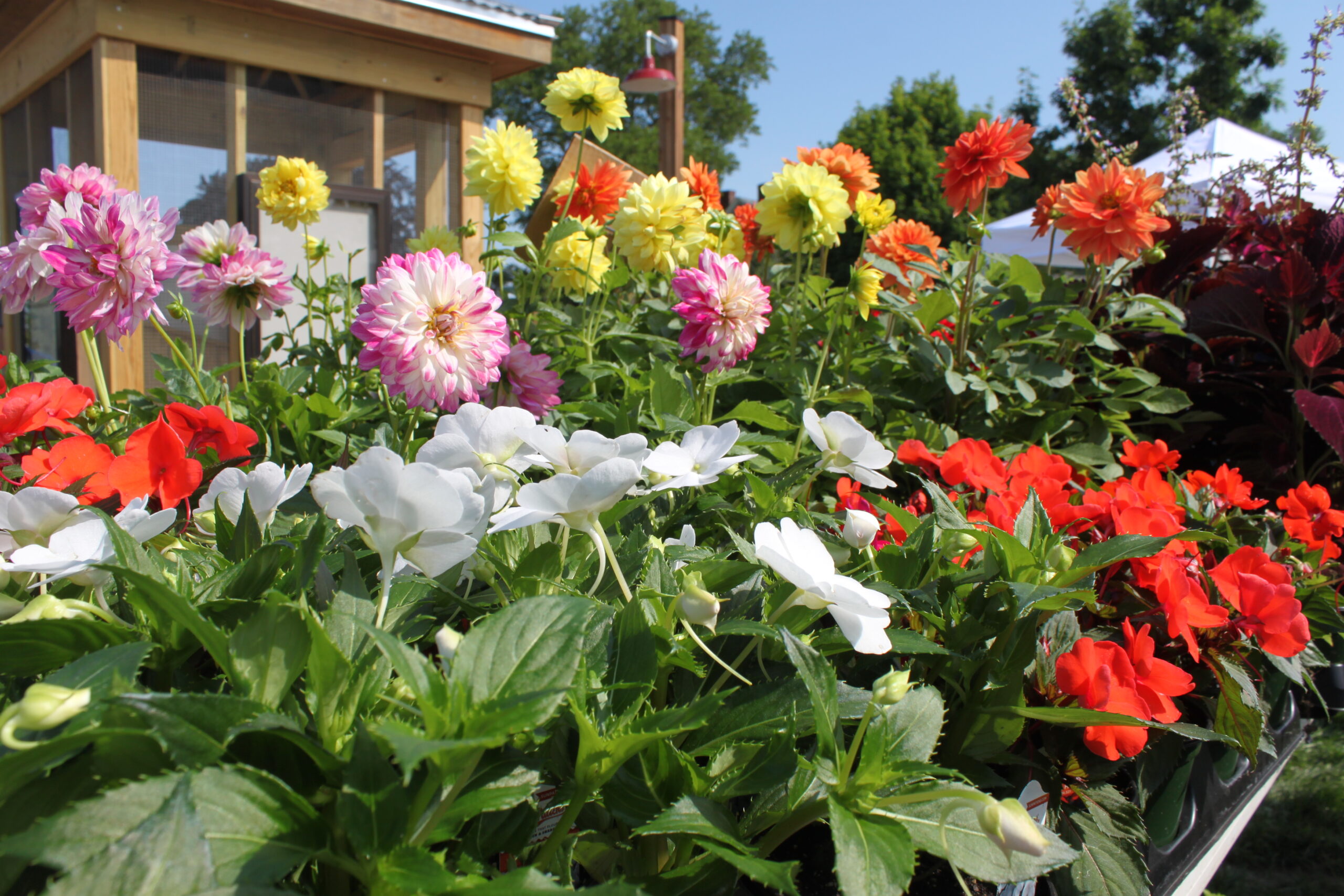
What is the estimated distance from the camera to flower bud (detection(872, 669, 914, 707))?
0.47 m

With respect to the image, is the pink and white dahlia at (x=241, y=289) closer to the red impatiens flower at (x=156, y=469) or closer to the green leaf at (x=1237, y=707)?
the red impatiens flower at (x=156, y=469)

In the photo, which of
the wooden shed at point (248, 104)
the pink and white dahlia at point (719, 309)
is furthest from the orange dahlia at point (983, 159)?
the wooden shed at point (248, 104)

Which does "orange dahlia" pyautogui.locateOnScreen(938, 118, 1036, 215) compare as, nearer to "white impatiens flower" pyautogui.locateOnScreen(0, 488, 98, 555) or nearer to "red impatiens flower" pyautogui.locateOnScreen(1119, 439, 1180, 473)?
"red impatiens flower" pyautogui.locateOnScreen(1119, 439, 1180, 473)

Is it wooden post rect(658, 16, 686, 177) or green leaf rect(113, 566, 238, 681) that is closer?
green leaf rect(113, 566, 238, 681)

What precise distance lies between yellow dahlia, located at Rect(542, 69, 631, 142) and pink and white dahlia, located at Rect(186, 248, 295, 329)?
645 millimetres

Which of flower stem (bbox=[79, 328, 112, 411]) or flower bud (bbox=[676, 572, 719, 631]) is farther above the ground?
flower stem (bbox=[79, 328, 112, 411])

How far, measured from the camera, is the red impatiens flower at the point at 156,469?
73cm

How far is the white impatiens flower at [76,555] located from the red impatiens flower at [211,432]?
15.4 inches

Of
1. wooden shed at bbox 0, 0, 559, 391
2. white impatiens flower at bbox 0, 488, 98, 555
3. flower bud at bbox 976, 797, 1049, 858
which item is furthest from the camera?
wooden shed at bbox 0, 0, 559, 391

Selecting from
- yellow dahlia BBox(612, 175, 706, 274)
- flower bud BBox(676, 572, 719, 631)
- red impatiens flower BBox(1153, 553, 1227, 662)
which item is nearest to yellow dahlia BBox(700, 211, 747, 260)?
yellow dahlia BBox(612, 175, 706, 274)

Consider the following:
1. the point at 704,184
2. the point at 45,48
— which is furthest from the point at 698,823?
the point at 45,48

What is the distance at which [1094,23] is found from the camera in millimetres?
21125

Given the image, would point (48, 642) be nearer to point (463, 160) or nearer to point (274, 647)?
point (274, 647)

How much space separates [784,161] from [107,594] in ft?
4.60
